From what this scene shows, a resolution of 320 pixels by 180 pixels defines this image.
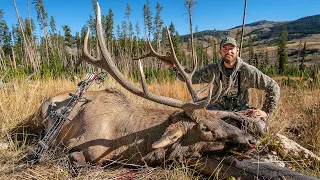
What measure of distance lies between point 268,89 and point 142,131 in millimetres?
2141

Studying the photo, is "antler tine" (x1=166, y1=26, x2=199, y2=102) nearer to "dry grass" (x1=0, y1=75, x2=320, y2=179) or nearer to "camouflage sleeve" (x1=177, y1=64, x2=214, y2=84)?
"dry grass" (x1=0, y1=75, x2=320, y2=179)

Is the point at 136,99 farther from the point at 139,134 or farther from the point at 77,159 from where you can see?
the point at 77,159

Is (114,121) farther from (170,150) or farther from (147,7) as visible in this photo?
(147,7)

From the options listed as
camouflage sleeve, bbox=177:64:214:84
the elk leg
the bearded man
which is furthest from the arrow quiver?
camouflage sleeve, bbox=177:64:214:84

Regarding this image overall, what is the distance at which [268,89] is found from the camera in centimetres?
392

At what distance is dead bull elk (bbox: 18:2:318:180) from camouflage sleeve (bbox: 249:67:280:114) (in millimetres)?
1364

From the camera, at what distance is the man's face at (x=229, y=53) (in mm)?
4105

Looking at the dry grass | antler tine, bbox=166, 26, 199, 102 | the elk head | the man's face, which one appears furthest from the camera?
the man's face

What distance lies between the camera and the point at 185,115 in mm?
2900

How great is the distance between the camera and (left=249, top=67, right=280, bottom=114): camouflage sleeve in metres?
3.82

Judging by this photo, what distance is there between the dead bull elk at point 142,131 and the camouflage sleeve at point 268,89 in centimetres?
136

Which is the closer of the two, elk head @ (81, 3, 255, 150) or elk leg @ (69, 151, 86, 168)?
elk head @ (81, 3, 255, 150)

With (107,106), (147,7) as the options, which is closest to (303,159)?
(107,106)

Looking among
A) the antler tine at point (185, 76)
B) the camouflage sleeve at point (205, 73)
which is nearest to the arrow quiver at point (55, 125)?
the antler tine at point (185, 76)
